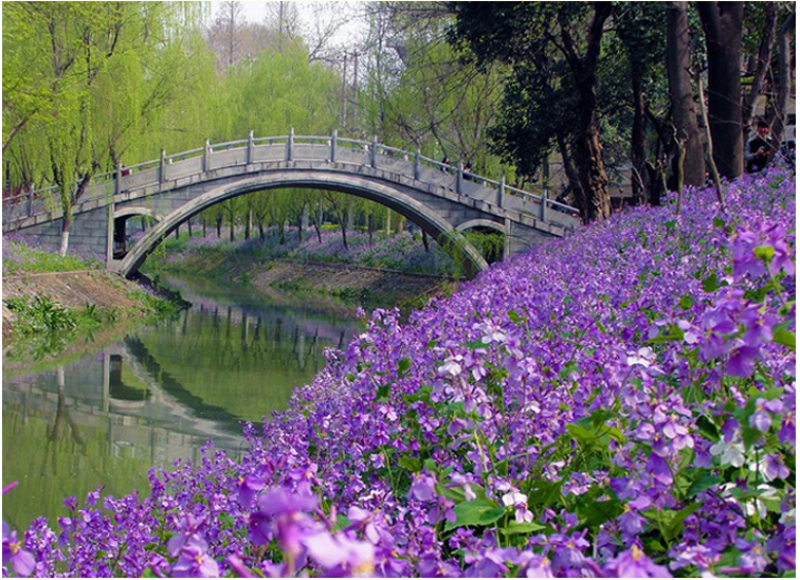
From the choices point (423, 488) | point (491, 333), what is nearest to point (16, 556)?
point (423, 488)

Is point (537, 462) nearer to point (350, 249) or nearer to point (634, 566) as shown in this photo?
point (634, 566)

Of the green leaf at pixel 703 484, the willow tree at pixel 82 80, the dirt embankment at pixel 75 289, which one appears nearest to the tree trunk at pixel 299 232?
the willow tree at pixel 82 80

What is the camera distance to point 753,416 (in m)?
1.96

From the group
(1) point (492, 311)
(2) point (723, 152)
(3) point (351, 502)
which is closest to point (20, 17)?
(2) point (723, 152)

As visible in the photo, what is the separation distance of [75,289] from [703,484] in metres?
17.9

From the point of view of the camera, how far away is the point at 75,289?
18.7 metres

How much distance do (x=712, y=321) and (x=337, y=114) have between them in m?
38.0

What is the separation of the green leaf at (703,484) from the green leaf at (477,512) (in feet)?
1.44

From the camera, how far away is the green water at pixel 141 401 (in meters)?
7.70

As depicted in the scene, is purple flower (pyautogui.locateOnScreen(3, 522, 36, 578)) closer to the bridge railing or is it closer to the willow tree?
the willow tree

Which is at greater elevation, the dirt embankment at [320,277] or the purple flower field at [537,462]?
the dirt embankment at [320,277]

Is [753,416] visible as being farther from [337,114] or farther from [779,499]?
[337,114]

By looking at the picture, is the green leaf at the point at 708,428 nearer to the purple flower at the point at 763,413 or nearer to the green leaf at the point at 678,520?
the green leaf at the point at 678,520

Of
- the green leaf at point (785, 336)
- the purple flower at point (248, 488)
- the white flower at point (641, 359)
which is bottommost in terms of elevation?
the purple flower at point (248, 488)
